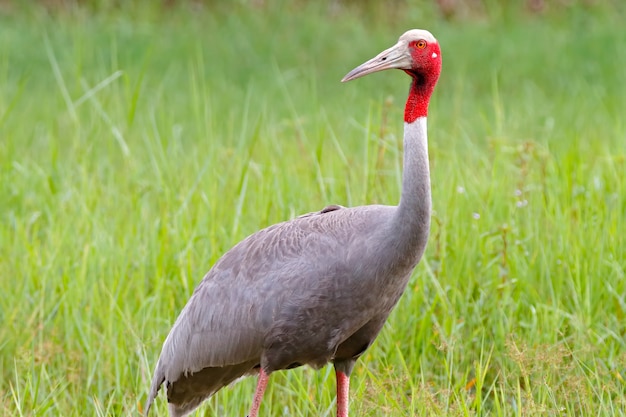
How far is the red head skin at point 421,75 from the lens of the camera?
4105mm

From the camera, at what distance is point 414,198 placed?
4004 millimetres

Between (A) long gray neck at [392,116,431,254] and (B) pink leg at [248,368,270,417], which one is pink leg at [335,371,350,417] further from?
(A) long gray neck at [392,116,431,254]

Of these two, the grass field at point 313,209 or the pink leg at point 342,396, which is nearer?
the pink leg at point 342,396

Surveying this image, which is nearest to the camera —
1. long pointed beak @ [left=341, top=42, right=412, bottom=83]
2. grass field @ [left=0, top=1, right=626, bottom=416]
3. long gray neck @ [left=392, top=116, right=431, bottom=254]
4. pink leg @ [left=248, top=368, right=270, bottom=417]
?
long gray neck @ [left=392, top=116, right=431, bottom=254]

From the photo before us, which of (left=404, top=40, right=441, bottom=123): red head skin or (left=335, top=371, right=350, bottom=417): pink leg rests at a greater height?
(left=404, top=40, right=441, bottom=123): red head skin

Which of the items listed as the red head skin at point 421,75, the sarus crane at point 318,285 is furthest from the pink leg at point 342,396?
the red head skin at point 421,75

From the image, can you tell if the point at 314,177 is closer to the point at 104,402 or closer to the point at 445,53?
the point at 104,402

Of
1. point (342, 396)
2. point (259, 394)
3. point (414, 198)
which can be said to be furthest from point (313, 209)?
point (414, 198)

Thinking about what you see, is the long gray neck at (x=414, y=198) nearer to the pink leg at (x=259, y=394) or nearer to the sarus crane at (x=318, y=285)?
the sarus crane at (x=318, y=285)

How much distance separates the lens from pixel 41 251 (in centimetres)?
590

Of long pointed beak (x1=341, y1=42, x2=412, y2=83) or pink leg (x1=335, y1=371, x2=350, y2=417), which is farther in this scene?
pink leg (x1=335, y1=371, x2=350, y2=417)

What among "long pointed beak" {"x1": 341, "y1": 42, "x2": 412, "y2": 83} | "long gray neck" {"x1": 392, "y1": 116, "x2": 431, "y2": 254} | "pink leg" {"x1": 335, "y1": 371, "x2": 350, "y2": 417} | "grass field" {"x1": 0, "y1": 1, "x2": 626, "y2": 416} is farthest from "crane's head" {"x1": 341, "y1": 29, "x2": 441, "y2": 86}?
"pink leg" {"x1": 335, "y1": 371, "x2": 350, "y2": 417}

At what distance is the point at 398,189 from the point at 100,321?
76.7 inches

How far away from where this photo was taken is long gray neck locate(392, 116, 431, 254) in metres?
4.01
